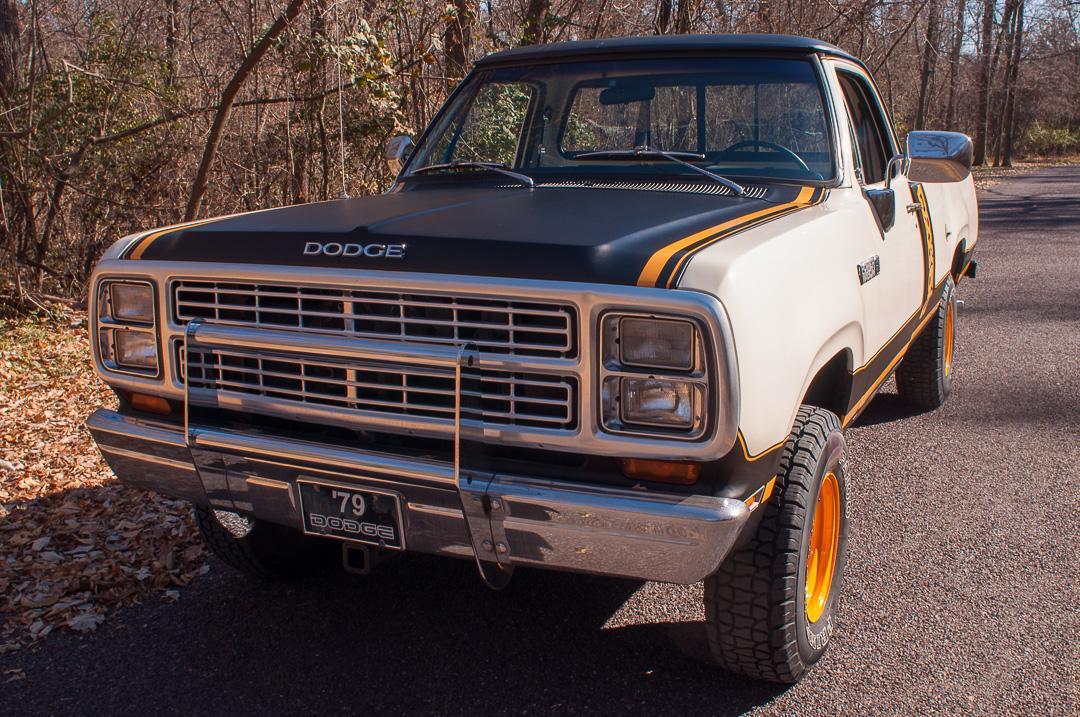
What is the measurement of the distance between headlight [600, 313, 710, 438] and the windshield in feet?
4.42

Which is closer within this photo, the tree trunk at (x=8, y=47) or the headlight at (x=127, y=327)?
the headlight at (x=127, y=327)

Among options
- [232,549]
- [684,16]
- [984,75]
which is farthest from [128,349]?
[984,75]

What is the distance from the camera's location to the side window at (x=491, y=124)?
13.4 ft

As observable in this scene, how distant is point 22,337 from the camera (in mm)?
7035

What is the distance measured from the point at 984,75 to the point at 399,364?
3708 cm

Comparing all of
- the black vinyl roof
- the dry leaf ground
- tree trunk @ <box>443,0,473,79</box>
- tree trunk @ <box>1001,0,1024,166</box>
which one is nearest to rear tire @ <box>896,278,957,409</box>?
the black vinyl roof

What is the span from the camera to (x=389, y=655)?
3070 millimetres

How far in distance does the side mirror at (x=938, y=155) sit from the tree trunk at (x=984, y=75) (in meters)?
32.2

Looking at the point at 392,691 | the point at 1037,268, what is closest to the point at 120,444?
the point at 392,691

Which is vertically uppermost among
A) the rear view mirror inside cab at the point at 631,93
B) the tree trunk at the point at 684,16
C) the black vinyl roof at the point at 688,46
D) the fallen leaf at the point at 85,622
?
the tree trunk at the point at 684,16

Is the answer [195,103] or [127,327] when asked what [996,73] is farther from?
[127,327]

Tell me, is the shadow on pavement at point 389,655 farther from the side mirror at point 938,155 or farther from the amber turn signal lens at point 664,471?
the side mirror at point 938,155

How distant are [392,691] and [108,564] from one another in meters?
1.53

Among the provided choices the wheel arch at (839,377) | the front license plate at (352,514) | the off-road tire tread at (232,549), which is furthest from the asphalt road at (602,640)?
→ the wheel arch at (839,377)
